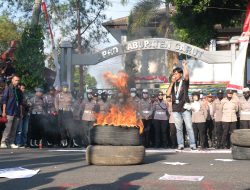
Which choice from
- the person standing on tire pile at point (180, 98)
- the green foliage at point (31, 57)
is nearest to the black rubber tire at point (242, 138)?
the person standing on tire pile at point (180, 98)

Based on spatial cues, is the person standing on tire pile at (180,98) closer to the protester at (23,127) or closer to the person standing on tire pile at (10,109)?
the person standing on tire pile at (10,109)

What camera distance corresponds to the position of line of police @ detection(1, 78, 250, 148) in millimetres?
17906

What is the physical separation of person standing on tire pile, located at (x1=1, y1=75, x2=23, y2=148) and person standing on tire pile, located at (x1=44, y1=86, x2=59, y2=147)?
1853 millimetres

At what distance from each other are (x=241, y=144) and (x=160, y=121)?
6.79 metres

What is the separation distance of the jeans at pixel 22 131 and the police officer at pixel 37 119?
1.11 ft

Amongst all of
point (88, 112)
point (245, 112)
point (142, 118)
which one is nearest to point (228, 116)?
point (245, 112)

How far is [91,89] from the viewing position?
19.2m

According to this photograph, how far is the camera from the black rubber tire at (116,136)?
10812 mm

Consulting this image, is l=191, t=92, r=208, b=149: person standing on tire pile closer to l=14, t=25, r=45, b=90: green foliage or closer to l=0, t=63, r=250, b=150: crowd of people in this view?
l=0, t=63, r=250, b=150: crowd of people

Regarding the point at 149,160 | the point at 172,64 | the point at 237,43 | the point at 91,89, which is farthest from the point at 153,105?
the point at 172,64

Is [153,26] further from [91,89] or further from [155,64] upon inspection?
[91,89]

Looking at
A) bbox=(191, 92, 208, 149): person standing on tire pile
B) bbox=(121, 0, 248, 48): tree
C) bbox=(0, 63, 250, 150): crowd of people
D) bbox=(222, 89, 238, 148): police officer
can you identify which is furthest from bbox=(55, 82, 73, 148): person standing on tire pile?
bbox=(121, 0, 248, 48): tree

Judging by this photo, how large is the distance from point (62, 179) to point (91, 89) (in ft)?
34.2

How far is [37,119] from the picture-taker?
59.3 feet
